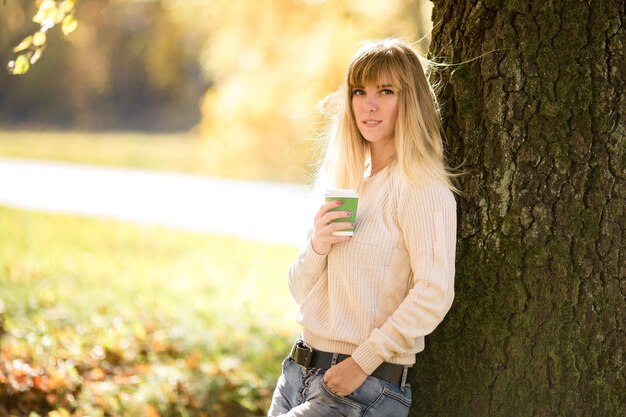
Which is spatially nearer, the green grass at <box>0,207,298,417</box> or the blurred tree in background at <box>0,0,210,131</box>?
the green grass at <box>0,207,298,417</box>

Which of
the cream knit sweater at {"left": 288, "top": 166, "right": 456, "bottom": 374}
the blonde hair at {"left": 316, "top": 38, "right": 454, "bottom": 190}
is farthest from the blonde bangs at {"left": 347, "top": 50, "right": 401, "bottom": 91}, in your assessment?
the cream knit sweater at {"left": 288, "top": 166, "right": 456, "bottom": 374}

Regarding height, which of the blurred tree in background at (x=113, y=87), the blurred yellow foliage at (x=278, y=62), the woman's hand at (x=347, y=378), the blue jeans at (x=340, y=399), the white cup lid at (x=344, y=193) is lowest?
the blue jeans at (x=340, y=399)

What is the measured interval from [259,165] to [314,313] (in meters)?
10.2

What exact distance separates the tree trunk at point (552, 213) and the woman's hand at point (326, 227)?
618mm

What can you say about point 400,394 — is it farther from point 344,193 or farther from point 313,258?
point 344,193

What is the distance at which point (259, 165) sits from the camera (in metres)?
13.2

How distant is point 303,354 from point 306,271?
1.01 feet

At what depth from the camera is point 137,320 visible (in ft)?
23.0

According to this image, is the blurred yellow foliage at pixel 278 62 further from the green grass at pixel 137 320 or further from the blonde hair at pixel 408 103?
the blonde hair at pixel 408 103

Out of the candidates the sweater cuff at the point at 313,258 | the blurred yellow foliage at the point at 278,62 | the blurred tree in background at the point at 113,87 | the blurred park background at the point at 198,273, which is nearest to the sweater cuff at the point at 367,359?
the sweater cuff at the point at 313,258

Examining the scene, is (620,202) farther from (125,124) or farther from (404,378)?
(125,124)

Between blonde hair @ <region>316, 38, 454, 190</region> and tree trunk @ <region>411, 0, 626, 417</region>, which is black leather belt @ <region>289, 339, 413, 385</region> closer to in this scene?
tree trunk @ <region>411, 0, 626, 417</region>

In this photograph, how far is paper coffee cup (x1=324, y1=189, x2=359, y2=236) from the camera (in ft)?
9.45

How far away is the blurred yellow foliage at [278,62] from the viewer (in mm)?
9766
